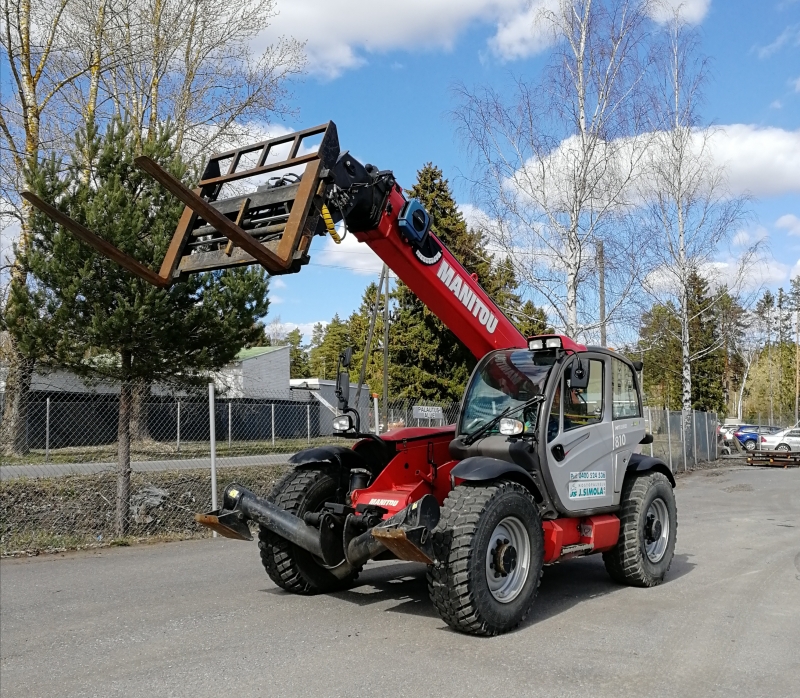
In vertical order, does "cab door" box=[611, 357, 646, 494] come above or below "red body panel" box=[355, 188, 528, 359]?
below

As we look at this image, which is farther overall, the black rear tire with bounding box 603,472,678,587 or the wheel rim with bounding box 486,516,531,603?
the black rear tire with bounding box 603,472,678,587

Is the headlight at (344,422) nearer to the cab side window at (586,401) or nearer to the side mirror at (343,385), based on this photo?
the side mirror at (343,385)

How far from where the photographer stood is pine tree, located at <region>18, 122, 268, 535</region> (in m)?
10.4

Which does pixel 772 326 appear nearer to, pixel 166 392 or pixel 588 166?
pixel 588 166

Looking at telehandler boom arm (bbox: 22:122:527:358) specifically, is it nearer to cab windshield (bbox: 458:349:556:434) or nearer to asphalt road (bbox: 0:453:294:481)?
cab windshield (bbox: 458:349:556:434)

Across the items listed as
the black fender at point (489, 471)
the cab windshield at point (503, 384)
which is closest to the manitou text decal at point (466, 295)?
the cab windshield at point (503, 384)

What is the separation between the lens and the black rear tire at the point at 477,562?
18.4 ft

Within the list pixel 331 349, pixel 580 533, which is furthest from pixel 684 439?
pixel 331 349

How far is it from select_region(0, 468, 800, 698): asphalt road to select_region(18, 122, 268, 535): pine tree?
3.10m

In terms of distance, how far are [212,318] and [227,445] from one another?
23.0 feet

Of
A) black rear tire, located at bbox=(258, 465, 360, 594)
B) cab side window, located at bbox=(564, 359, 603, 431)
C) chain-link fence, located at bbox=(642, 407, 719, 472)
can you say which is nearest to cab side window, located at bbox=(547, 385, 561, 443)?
cab side window, located at bbox=(564, 359, 603, 431)

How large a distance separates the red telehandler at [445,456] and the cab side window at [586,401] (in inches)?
0.8

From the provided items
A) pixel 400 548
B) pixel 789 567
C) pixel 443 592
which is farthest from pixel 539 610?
pixel 789 567

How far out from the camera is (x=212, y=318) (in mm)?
11664
